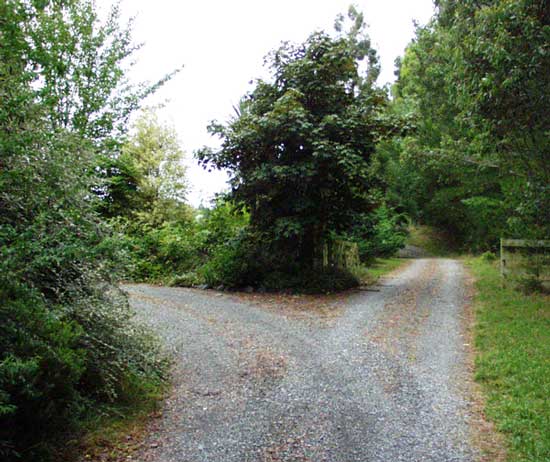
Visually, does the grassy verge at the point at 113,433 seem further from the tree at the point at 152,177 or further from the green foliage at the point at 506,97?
the tree at the point at 152,177

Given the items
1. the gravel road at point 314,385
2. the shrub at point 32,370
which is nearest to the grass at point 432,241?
the gravel road at point 314,385

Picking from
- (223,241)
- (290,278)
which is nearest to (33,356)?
(290,278)

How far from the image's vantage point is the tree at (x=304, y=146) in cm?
1066

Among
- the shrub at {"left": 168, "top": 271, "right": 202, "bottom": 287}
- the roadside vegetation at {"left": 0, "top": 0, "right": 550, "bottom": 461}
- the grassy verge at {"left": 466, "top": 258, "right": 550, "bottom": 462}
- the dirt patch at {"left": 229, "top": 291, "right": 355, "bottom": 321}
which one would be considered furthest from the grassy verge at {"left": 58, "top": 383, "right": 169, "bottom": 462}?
the shrub at {"left": 168, "top": 271, "right": 202, "bottom": 287}

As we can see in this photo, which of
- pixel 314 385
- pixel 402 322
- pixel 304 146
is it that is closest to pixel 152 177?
pixel 304 146

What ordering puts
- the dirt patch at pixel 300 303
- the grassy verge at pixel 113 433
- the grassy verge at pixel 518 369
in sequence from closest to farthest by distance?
the grassy verge at pixel 113 433 < the grassy verge at pixel 518 369 < the dirt patch at pixel 300 303

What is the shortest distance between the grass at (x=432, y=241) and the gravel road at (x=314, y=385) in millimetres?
24713

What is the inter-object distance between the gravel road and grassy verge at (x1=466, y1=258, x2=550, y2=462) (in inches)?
11.1

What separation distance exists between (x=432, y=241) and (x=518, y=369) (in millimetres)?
31598

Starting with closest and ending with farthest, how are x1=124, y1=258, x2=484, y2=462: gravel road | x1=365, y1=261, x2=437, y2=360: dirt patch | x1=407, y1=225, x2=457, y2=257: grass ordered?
x1=124, y1=258, x2=484, y2=462: gravel road, x1=365, y1=261, x2=437, y2=360: dirt patch, x1=407, y1=225, x2=457, y2=257: grass

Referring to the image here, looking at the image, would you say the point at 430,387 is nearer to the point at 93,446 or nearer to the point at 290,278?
the point at 93,446

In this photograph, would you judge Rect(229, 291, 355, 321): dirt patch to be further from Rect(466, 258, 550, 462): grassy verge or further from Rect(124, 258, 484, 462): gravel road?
Rect(466, 258, 550, 462): grassy verge

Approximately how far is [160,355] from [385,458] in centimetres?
280

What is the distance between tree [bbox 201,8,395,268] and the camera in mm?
10664
